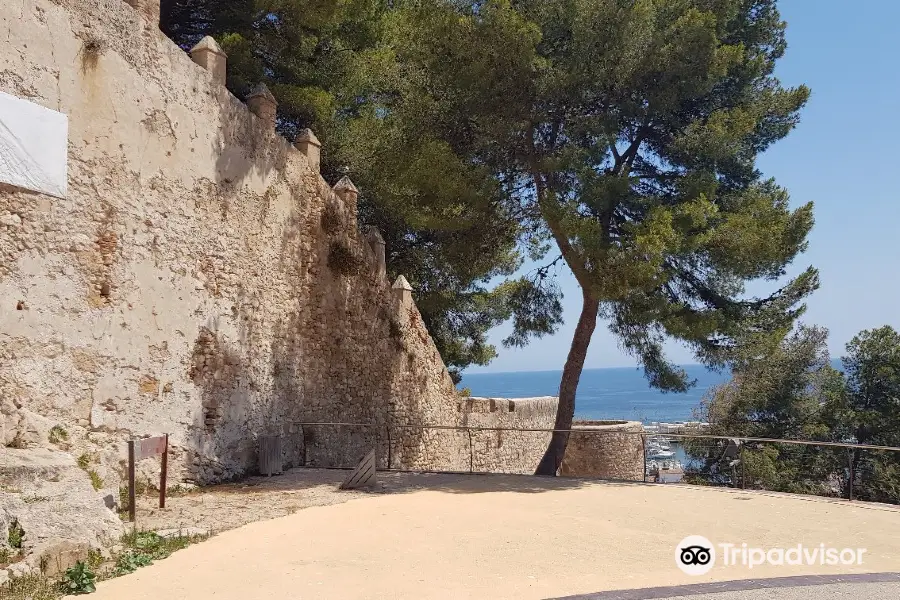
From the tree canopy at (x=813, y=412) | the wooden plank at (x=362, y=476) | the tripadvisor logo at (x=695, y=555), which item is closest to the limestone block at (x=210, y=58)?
the wooden plank at (x=362, y=476)

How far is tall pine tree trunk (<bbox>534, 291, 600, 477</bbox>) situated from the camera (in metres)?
13.4

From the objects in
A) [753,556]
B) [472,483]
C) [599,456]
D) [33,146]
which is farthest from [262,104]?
[599,456]

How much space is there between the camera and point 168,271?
9695 mm

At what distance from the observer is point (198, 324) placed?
10.2 m

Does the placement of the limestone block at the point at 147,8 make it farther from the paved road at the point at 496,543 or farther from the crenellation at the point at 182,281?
the paved road at the point at 496,543

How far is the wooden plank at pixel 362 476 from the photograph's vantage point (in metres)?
10.2

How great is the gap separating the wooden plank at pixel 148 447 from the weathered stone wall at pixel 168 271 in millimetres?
791

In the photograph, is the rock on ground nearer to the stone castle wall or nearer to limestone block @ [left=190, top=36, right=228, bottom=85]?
the stone castle wall

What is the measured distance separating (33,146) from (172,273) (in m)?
2.43

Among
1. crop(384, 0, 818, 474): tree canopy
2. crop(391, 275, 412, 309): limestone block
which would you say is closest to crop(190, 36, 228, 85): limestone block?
crop(384, 0, 818, 474): tree canopy

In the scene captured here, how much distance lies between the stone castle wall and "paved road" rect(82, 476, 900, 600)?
8.35 ft

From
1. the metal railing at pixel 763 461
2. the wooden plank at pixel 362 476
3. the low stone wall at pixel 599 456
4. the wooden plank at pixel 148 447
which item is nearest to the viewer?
the wooden plank at pixel 148 447

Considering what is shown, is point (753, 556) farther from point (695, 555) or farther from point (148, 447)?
point (148, 447)

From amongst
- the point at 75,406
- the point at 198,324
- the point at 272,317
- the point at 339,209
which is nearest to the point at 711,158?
the point at 339,209
